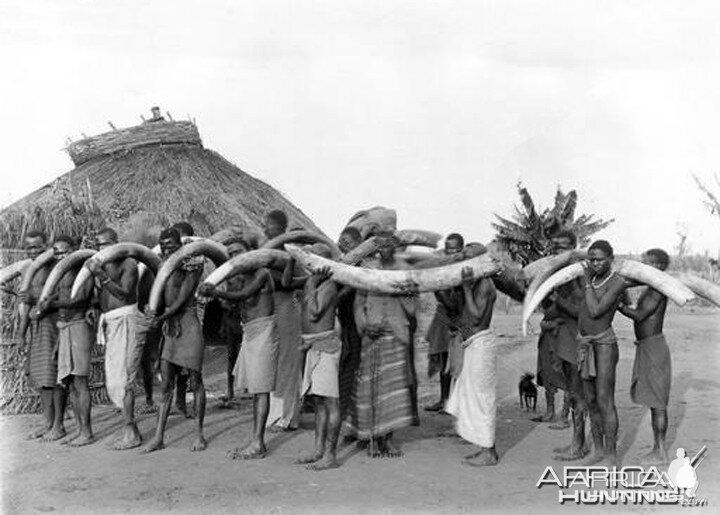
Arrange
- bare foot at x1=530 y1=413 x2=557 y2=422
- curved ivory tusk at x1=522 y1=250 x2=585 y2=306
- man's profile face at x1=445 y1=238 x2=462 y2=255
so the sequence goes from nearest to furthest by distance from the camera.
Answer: curved ivory tusk at x1=522 y1=250 x2=585 y2=306
man's profile face at x1=445 y1=238 x2=462 y2=255
bare foot at x1=530 y1=413 x2=557 y2=422

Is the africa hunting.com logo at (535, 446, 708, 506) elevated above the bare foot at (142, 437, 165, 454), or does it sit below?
below

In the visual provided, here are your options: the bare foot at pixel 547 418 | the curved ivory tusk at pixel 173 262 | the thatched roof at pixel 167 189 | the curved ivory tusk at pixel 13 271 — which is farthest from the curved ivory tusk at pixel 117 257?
the bare foot at pixel 547 418

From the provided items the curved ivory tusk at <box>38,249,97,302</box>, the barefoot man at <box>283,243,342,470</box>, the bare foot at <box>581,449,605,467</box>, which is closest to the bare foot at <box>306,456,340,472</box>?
the barefoot man at <box>283,243,342,470</box>

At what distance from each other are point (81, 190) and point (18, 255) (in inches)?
109

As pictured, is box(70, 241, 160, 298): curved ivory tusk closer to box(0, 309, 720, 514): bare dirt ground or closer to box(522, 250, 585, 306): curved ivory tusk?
box(0, 309, 720, 514): bare dirt ground

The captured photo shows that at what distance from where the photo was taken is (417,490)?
229 inches

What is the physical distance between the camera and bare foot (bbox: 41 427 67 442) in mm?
7250

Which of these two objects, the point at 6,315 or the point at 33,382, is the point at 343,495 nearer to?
the point at 33,382

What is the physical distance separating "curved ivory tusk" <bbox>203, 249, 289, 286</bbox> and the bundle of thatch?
3105 millimetres

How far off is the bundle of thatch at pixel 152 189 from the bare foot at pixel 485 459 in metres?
4.56

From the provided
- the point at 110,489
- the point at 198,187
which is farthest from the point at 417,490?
the point at 198,187

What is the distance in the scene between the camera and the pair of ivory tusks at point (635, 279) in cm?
610

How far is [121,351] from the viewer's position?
7070mm

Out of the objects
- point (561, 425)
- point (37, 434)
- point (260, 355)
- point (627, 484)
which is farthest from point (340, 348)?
point (37, 434)
